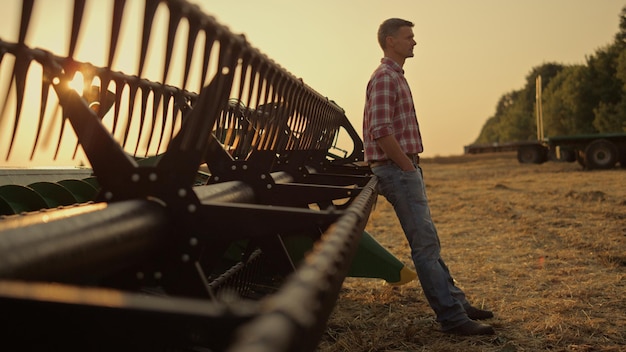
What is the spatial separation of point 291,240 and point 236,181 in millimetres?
1590

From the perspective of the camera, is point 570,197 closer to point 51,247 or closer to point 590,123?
point 51,247

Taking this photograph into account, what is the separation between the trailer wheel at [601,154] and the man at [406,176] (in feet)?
69.2

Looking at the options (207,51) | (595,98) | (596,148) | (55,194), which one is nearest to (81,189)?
(55,194)

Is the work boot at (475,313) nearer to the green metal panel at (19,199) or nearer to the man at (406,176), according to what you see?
the man at (406,176)

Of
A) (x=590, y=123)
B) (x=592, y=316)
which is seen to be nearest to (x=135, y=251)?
(x=592, y=316)

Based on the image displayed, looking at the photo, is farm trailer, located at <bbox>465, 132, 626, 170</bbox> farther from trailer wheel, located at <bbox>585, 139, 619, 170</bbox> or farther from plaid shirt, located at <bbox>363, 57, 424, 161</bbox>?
Result: plaid shirt, located at <bbox>363, 57, 424, 161</bbox>

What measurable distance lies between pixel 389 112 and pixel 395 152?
297mm

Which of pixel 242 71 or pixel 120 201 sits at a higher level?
pixel 242 71

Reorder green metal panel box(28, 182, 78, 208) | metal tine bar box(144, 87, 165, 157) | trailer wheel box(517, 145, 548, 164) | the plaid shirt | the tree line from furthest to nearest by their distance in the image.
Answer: the tree line < trailer wheel box(517, 145, 548, 164) < the plaid shirt < green metal panel box(28, 182, 78, 208) < metal tine bar box(144, 87, 165, 157)

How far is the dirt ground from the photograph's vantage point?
4.49 m

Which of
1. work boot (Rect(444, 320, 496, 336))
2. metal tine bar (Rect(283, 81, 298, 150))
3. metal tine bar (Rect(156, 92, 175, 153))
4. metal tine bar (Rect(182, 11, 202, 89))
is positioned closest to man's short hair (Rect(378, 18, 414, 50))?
metal tine bar (Rect(283, 81, 298, 150))

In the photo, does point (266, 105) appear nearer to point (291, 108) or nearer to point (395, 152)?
point (291, 108)

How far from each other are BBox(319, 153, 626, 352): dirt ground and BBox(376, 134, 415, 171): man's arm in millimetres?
1251

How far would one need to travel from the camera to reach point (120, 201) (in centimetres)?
229
